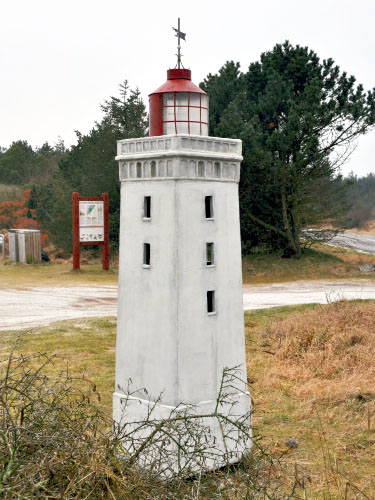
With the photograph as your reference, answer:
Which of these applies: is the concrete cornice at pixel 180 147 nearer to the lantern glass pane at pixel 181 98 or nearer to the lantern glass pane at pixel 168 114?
the lantern glass pane at pixel 168 114

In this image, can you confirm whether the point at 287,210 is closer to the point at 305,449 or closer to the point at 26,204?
the point at 305,449

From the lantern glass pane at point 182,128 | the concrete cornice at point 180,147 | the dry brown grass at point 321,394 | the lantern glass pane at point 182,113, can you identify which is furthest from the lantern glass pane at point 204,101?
the dry brown grass at point 321,394

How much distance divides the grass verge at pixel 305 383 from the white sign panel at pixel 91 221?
1265 centimetres

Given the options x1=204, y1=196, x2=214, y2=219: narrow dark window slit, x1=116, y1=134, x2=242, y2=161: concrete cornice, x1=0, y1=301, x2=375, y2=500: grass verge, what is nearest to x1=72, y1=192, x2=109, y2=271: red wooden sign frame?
x1=0, y1=301, x2=375, y2=500: grass verge

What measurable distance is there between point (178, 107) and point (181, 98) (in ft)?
0.46

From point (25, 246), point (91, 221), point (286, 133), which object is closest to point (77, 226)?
point (91, 221)

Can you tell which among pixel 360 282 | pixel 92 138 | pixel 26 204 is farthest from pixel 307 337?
pixel 26 204

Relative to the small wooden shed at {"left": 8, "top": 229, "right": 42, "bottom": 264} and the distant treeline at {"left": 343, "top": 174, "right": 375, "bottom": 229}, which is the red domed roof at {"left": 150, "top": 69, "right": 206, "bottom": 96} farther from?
the distant treeline at {"left": 343, "top": 174, "right": 375, "bottom": 229}

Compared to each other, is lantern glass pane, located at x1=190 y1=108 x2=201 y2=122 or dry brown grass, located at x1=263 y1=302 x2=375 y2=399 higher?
lantern glass pane, located at x1=190 y1=108 x2=201 y2=122

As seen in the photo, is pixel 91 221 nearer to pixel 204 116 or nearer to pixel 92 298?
pixel 92 298

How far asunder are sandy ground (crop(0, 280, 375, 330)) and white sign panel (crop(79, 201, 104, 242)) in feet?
15.4

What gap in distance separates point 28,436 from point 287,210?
29.5 metres

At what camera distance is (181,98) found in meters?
8.66

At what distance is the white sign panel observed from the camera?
32406 mm
